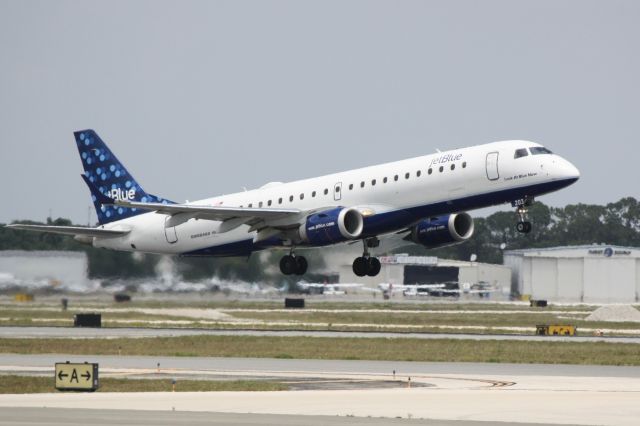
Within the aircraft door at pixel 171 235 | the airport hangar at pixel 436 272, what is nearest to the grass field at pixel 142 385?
the aircraft door at pixel 171 235

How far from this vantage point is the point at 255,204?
57969 mm

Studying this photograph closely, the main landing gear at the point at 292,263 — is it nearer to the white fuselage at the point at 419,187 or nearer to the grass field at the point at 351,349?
the white fuselage at the point at 419,187

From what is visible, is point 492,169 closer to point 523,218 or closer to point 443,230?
point 523,218

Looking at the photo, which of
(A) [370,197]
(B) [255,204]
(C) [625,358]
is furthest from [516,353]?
(B) [255,204]

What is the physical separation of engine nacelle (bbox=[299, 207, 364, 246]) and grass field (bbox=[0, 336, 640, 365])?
183 inches

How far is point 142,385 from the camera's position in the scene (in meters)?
39.4

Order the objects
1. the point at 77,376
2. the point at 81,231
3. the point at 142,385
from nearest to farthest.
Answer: the point at 77,376
the point at 142,385
the point at 81,231

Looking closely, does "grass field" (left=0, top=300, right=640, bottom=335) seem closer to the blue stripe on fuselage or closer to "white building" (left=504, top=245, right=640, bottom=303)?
the blue stripe on fuselage

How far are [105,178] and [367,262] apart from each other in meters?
16.3

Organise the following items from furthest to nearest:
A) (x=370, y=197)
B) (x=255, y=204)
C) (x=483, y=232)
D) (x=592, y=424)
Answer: (x=483, y=232) < (x=255, y=204) < (x=370, y=197) < (x=592, y=424)

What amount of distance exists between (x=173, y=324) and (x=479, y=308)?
1706 inches

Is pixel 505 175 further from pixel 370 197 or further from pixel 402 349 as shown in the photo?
pixel 402 349

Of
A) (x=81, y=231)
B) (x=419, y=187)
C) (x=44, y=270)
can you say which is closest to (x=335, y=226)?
(x=419, y=187)

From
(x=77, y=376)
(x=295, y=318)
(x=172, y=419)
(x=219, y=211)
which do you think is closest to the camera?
(x=172, y=419)
